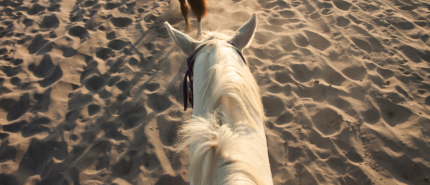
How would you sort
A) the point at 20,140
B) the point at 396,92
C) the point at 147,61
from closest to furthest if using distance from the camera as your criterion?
the point at 20,140, the point at 396,92, the point at 147,61

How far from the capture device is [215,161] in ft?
2.28

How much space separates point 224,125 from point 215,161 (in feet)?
0.44

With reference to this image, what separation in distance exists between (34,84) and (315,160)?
3597mm

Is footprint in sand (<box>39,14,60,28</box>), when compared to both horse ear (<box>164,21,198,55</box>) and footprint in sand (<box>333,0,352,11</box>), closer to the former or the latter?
horse ear (<box>164,21,198,55</box>)

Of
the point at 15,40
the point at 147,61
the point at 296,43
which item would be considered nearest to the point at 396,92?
the point at 296,43

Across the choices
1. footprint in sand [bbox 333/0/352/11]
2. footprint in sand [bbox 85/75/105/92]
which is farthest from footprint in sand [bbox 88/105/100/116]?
footprint in sand [bbox 333/0/352/11]

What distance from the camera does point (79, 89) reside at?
263 centimetres

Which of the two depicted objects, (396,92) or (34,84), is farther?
(34,84)

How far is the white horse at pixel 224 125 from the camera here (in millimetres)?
686

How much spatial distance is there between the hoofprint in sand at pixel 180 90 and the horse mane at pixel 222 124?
129 centimetres

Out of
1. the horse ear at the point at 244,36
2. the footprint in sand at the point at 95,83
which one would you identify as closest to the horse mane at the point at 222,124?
the horse ear at the point at 244,36

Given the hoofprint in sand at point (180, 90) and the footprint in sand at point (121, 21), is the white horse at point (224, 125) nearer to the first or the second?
the hoofprint in sand at point (180, 90)

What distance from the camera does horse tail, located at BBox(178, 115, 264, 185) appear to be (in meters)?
0.66

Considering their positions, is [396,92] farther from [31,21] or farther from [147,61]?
[31,21]
